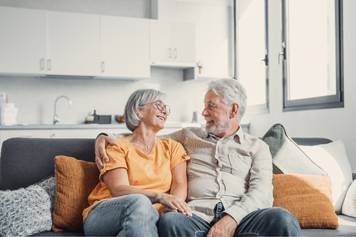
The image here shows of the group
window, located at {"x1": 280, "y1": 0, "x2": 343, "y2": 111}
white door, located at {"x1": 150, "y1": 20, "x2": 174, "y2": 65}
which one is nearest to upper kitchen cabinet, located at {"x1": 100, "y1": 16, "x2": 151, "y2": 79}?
white door, located at {"x1": 150, "y1": 20, "x2": 174, "y2": 65}

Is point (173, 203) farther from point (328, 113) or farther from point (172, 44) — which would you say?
point (172, 44)

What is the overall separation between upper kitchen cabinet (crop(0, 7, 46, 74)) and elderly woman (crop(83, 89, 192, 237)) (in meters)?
2.95

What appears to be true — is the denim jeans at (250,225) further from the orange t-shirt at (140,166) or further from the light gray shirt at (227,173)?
the orange t-shirt at (140,166)

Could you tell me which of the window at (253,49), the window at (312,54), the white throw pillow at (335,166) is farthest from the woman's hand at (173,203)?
the window at (253,49)

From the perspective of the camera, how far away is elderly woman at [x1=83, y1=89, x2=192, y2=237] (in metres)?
1.93

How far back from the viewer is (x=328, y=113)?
13.2 feet

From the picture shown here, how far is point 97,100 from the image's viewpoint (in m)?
5.66

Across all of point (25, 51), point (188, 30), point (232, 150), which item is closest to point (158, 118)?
point (232, 150)

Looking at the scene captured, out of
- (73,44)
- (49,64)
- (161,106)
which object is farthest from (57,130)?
(161,106)

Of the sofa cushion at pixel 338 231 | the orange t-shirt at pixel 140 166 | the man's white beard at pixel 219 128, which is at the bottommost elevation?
the sofa cushion at pixel 338 231

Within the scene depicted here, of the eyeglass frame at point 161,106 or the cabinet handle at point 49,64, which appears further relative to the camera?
the cabinet handle at point 49,64

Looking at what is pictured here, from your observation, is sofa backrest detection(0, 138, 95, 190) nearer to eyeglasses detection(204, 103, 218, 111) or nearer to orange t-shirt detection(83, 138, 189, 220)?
orange t-shirt detection(83, 138, 189, 220)

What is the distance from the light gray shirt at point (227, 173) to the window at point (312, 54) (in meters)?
1.80

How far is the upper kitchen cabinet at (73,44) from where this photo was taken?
16.8ft
